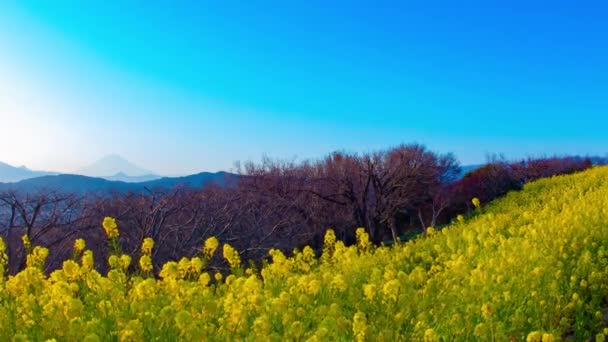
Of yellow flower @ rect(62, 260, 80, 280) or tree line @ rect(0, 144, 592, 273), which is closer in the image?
yellow flower @ rect(62, 260, 80, 280)

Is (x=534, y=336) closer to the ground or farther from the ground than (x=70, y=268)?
closer to the ground

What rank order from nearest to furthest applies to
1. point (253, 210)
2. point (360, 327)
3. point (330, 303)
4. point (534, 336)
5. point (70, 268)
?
point (360, 327)
point (534, 336)
point (330, 303)
point (70, 268)
point (253, 210)

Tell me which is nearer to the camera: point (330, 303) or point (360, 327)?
point (360, 327)

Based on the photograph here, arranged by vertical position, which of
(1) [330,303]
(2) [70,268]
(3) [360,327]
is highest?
→ (2) [70,268]

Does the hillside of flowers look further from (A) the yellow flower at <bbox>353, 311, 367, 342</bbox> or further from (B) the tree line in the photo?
(B) the tree line

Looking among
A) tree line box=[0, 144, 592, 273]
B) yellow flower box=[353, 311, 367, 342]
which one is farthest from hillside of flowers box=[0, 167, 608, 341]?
tree line box=[0, 144, 592, 273]

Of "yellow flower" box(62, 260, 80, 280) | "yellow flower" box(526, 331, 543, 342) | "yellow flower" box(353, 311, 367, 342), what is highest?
"yellow flower" box(62, 260, 80, 280)

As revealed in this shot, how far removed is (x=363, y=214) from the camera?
2416 cm

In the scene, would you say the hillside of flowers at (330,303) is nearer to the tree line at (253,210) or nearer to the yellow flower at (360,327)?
the yellow flower at (360,327)

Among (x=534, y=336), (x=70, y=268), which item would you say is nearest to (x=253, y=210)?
(x=70, y=268)

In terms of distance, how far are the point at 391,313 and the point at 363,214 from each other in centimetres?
2002

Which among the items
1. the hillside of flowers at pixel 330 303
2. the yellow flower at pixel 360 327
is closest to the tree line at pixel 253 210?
the hillside of flowers at pixel 330 303

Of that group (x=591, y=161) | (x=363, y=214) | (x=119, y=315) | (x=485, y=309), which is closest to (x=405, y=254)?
(x=485, y=309)

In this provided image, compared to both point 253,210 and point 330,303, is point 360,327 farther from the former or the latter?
point 253,210
